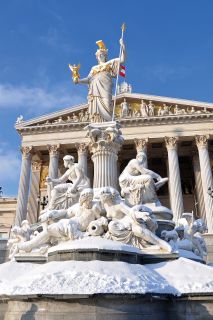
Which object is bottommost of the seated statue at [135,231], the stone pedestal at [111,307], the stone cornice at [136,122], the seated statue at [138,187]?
the stone pedestal at [111,307]

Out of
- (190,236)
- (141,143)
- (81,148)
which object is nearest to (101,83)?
(190,236)

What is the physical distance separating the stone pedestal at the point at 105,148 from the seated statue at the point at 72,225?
2.68 m

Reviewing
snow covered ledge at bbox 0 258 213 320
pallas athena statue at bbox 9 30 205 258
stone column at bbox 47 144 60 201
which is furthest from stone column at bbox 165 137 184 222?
snow covered ledge at bbox 0 258 213 320

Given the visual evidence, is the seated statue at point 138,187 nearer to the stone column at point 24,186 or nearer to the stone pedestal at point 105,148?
the stone pedestal at point 105,148

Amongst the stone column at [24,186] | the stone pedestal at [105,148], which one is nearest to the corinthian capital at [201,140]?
the stone column at [24,186]

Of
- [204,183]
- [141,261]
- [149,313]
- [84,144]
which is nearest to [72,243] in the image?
[141,261]

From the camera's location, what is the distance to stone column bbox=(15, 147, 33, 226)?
32.8 metres

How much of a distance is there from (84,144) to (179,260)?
99.5 feet

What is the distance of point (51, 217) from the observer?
7.87 meters

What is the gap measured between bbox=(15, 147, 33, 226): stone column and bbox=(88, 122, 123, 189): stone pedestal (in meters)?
23.8

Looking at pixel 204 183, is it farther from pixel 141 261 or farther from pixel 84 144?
pixel 141 261

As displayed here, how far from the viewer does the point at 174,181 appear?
32.4m

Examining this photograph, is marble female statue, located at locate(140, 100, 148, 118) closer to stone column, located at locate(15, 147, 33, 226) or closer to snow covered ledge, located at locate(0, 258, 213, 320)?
stone column, located at locate(15, 147, 33, 226)

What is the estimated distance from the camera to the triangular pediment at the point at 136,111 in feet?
120
